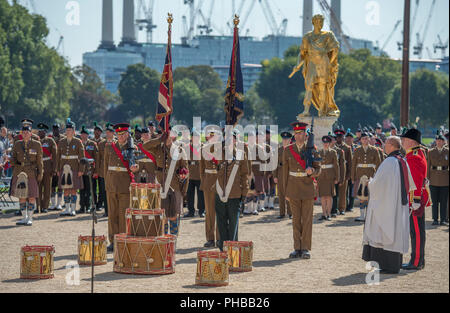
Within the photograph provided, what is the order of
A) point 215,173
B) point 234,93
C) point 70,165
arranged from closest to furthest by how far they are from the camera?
1. point 234,93
2. point 215,173
3. point 70,165

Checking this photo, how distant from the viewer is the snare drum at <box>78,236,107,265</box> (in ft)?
42.7

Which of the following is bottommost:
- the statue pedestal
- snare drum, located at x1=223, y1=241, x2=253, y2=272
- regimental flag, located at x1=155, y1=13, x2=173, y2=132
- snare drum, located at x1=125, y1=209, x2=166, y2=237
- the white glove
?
snare drum, located at x1=223, y1=241, x2=253, y2=272

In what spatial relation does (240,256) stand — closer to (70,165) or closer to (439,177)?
(439,177)

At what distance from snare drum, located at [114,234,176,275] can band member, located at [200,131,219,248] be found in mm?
2880

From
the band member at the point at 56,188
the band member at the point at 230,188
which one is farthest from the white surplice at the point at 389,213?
the band member at the point at 56,188

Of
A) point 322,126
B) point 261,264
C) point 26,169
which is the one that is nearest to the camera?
point 261,264

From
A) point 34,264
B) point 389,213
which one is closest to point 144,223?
point 34,264

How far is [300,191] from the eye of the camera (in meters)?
14.4

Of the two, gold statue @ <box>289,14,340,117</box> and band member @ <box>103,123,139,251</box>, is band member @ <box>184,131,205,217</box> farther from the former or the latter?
band member @ <box>103,123,139,251</box>

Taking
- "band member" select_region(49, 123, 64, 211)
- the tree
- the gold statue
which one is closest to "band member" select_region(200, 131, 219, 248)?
"band member" select_region(49, 123, 64, 211)

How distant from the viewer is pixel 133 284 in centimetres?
1148

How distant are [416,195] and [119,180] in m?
4.90

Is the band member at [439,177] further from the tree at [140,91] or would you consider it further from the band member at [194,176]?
the tree at [140,91]

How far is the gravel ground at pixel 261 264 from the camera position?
11.3m
